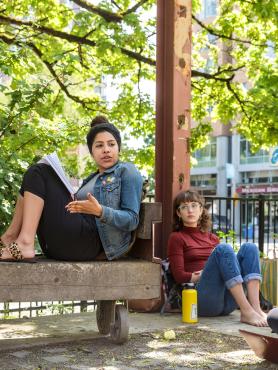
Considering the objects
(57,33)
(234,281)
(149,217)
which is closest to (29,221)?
(149,217)

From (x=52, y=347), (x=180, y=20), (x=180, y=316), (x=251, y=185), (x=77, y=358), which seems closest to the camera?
(x=77, y=358)

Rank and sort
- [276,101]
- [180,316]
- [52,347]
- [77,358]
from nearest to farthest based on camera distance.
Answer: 1. [77,358]
2. [52,347]
3. [180,316]
4. [276,101]

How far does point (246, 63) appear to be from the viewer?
14289mm

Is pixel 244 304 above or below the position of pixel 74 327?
above

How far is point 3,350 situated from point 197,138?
389 inches

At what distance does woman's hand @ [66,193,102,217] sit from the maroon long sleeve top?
172 cm

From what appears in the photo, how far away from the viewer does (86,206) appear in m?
4.05

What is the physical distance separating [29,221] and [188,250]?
2111mm

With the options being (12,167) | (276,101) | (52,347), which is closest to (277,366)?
(52,347)

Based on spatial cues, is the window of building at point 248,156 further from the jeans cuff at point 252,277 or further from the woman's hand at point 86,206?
the woman's hand at point 86,206

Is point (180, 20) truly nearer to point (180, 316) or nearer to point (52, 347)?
point (180, 316)

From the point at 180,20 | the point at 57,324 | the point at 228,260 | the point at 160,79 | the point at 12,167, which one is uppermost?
the point at 180,20

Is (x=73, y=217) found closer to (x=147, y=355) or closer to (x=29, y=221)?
(x=29, y=221)

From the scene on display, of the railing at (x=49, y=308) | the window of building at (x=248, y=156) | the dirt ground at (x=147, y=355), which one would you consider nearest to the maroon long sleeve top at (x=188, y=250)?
the dirt ground at (x=147, y=355)
